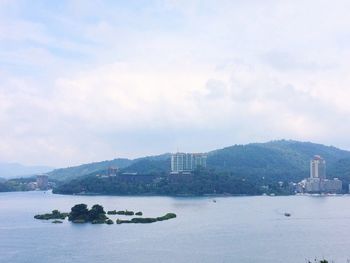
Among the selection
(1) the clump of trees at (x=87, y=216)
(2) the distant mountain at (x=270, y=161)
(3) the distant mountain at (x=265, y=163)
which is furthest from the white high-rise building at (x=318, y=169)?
(1) the clump of trees at (x=87, y=216)

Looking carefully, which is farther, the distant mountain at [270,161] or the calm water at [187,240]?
the distant mountain at [270,161]

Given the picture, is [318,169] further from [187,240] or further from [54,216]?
[187,240]

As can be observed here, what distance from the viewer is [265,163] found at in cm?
9225

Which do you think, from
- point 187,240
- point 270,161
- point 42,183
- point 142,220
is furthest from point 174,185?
point 187,240

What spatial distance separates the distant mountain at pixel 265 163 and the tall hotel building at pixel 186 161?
1808 mm

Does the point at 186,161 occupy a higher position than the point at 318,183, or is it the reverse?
the point at 186,161

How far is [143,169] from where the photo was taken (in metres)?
88.6

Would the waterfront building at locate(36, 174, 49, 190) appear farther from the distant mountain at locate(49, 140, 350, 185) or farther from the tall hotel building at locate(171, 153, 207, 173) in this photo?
the tall hotel building at locate(171, 153, 207, 173)

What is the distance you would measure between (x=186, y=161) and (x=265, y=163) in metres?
15.8

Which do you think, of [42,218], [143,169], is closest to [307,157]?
[143,169]

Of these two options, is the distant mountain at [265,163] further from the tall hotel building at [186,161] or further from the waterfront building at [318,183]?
the waterfront building at [318,183]

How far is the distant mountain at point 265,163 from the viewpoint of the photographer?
84000 millimetres

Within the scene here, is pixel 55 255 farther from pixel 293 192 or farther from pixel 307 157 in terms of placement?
pixel 307 157

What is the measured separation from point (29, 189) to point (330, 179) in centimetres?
4566
